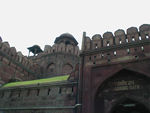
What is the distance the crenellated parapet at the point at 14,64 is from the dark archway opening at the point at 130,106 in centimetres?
1207

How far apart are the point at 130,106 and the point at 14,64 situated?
44.3 feet

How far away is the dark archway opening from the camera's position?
10398mm

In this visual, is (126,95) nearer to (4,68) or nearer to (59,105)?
(59,105)

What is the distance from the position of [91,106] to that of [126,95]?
2.37 m

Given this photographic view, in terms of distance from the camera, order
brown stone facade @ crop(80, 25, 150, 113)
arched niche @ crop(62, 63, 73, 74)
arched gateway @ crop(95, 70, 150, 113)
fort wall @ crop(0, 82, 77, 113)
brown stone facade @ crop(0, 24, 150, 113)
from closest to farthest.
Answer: arched gateway @ crop(95, 70, 150, 113), brown stone facade @ crop(80, 25, 150, 113), brown stone facade @ crop(0, 24, 150, 113), fort wall @ crop(0, 82, 77, 113), arched niche @ crop(62, 63, 73, 74)

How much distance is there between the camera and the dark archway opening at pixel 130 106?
10398mm

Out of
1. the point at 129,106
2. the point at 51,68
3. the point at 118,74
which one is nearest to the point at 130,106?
the point at 129,106

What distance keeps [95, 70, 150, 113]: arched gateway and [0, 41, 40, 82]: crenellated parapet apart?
36.3 feet

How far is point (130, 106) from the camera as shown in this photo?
34.5ft

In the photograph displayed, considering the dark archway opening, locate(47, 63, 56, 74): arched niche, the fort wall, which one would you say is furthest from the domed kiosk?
the dark archway opening

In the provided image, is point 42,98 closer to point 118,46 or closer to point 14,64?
point 118,46

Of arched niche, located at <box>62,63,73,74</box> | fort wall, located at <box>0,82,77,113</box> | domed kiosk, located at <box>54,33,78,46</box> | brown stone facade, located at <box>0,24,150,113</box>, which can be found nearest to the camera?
brown stone facade, located at <box>0,24,150,113</box>

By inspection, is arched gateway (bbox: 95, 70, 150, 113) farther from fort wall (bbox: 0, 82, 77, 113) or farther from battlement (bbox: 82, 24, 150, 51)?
battlement (bbox: 82, 24, 150, 51)

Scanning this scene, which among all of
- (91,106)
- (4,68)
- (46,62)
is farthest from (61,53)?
(91,106)
